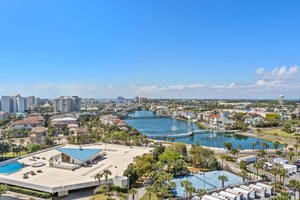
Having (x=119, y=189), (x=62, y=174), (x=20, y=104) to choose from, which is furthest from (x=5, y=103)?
(x=119, y=189)

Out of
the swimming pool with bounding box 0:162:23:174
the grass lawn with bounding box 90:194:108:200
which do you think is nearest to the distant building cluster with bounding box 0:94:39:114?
the swimming pool with bounding box 0:162:23:174

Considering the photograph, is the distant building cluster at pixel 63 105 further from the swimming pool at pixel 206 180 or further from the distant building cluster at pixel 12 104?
the swimming pool at pixel 206 180

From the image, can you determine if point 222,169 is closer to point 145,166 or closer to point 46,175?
point 145,166

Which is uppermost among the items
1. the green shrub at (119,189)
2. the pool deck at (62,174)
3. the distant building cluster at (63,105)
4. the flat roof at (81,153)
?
the distant building cluster at (63,105)

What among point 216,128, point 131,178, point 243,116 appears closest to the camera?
point 131,178

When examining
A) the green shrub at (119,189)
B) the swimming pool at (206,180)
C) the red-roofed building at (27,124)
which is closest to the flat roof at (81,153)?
the green shrub at (119,189)

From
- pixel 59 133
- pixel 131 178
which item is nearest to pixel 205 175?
pixel 131 178
